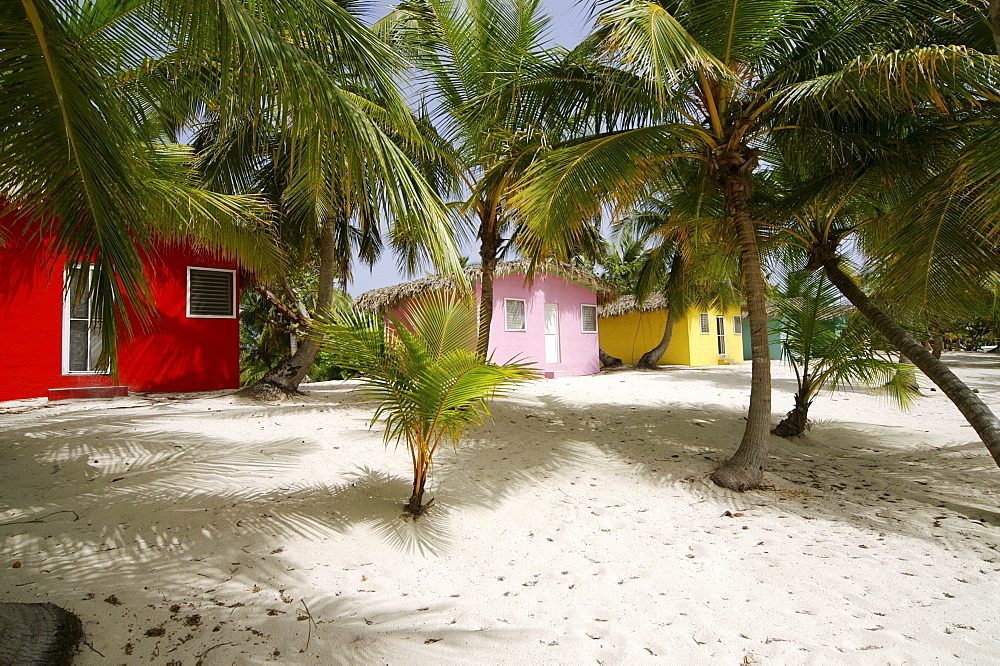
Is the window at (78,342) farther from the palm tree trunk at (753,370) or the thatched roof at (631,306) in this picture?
the thatched roof at (631,306)

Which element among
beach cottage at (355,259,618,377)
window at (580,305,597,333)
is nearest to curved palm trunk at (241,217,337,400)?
beach cottage at (355,259,618,377)

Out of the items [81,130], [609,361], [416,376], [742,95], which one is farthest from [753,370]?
[609,361]

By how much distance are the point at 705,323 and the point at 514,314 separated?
30.1ft

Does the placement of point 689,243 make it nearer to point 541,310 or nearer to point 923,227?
point 923,227

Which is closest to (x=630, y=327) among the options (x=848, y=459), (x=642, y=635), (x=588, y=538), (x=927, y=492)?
(x=848, y=459)

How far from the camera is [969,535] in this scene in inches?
156

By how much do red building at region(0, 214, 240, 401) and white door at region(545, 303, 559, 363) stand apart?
27.4 feet

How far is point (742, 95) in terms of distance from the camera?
5.40 metres

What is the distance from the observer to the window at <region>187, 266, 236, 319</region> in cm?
916

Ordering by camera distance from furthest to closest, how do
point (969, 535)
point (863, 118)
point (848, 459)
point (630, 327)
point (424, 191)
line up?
1. point (630, 327)
2. point (848, 459)
3. point (863, 118)
4. point (969, 535)
5. point (424, 191)

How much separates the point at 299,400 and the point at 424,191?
19.8ft

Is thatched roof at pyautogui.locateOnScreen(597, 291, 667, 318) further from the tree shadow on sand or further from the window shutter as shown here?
the tree shadow on sand

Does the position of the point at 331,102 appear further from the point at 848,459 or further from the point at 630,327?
the point at 630,327

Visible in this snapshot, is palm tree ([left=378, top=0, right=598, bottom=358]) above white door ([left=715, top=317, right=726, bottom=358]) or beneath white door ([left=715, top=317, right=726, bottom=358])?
above
